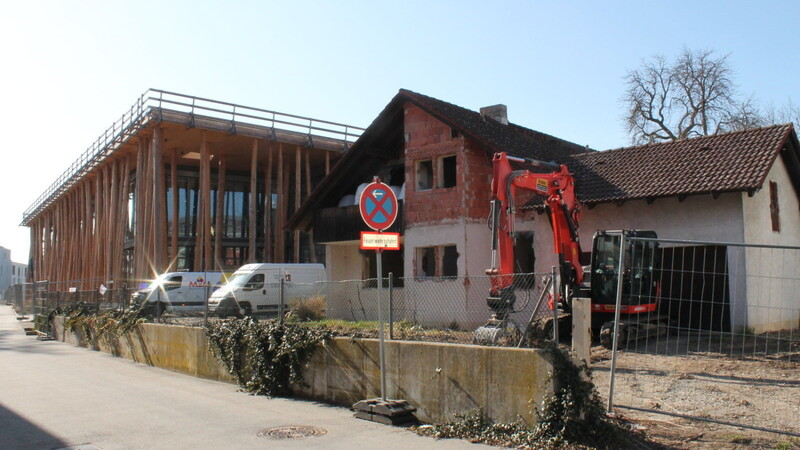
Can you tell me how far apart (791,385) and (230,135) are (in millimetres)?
27094

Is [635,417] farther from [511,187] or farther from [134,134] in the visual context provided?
[134,134]

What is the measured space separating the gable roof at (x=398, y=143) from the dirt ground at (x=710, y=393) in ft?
30.3

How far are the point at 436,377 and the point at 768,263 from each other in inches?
452

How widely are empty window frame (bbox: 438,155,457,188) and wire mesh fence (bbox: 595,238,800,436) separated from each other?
7.72 meters

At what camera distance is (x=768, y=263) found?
54.2 feet

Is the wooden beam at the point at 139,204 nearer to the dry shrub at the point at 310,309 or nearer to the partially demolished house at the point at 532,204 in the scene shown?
the partially demolished house at the point at 532,204

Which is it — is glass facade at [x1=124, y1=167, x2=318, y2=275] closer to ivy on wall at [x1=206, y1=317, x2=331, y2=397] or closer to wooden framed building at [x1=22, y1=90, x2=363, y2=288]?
wooden framed building at [x1=22, y1=90, x2=363, y2=288]

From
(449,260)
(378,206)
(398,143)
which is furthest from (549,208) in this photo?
(398,143)

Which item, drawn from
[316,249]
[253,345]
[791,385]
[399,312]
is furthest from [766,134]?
[316,249]

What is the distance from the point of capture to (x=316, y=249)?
3822cm

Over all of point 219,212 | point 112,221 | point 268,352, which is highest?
point 219,212

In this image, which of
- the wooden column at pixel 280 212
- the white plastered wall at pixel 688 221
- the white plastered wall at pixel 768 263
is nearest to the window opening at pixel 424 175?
the white plastered wall at pixel 688 221

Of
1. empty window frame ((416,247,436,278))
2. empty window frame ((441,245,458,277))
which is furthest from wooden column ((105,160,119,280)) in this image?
empty window frame ((441,245,458,277))

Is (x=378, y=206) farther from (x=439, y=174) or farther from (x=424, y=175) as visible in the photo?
(x=424, y=175)
